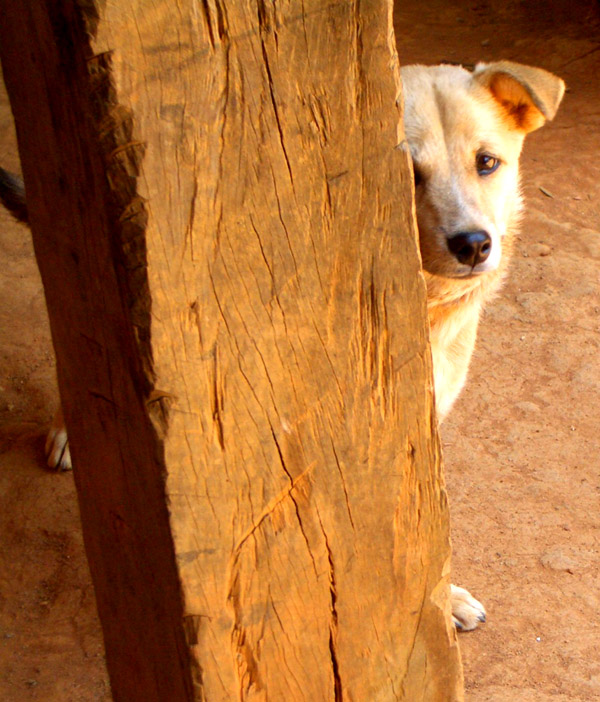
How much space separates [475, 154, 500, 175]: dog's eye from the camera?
2.83 m

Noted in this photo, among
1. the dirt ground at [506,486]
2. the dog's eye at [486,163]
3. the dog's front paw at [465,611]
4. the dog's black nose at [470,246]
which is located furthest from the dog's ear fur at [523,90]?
the dog's front paw at [465,611]

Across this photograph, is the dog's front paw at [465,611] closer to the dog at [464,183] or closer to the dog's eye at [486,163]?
the dog at [464,183]

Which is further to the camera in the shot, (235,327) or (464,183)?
(464,183)

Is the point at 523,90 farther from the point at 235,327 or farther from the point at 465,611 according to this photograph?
the point at 235,327

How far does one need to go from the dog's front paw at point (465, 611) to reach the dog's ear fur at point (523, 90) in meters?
1.76

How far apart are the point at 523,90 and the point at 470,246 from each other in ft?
2.26

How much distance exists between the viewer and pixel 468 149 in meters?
2.79

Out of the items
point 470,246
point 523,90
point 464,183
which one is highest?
point 523,90

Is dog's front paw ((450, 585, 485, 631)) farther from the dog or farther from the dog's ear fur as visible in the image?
the dog's ear fur

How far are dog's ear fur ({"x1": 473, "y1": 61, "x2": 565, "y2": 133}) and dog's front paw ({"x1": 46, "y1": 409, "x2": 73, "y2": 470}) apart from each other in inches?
90.0

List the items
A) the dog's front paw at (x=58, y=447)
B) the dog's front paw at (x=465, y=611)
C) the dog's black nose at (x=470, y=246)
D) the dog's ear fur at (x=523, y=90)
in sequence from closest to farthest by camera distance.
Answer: the dog's black nose at (x=470, y=246) < the dog's ear fur at (x=523, y=90) < the dog's front paw at (x=465, y=611) < the dog's front paw at (x=58, y=447)

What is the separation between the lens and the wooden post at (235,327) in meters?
1.11

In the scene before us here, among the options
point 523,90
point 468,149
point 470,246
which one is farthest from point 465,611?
point 523,90

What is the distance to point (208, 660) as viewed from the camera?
137cm
